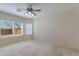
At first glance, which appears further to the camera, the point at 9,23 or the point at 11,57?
the point at 9,23

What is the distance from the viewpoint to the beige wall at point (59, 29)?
61.2 inches

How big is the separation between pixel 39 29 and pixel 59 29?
342 millimetres

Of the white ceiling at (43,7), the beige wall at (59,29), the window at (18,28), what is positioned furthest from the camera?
the window at (18,28)

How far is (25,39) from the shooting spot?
167 cm

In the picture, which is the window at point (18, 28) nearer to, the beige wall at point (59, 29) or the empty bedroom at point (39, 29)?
the empty bedroom at point (39, 29)

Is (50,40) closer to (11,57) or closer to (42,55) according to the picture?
(42,55)

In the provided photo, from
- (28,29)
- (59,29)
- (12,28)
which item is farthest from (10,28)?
(59,29)

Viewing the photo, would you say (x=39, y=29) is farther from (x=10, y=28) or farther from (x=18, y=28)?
(x=10, y=28)

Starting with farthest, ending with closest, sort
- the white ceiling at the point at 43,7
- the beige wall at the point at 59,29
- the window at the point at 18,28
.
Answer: the window at the point at 18,28 → the beige wall at the point at 59,29 → the white ceiling at the point at 43,7

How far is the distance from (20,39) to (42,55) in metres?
0.46

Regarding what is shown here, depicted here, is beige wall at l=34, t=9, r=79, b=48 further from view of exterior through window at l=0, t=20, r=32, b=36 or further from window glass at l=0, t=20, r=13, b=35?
window glass at l=0, t=20, r=13, b=35

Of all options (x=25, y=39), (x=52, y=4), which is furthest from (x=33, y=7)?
(x=25, y=39)

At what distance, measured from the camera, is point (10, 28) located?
5.44ft

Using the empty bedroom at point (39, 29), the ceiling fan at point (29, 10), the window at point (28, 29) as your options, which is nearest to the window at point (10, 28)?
the empty bedroom at point (39, 29)
